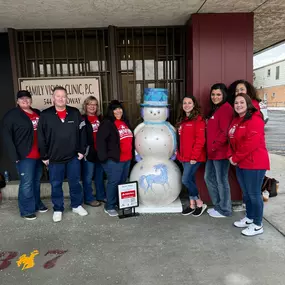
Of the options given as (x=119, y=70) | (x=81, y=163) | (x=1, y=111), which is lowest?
(x=81, y=163)

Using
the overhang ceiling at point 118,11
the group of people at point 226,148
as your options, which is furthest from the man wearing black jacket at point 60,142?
the group of people at point 226,148

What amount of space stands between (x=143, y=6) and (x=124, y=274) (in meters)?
2.93

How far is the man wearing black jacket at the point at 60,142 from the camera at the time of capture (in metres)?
3.21

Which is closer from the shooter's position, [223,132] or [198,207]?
[223,132]

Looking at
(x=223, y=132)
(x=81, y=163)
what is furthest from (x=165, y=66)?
(x=81, y=163)

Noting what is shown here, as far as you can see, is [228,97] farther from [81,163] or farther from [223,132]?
[81,163]

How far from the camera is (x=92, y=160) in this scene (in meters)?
3.65

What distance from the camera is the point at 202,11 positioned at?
3.45m

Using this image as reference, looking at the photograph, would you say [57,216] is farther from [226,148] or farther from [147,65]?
[147,65]

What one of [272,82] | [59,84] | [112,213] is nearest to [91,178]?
[112,213]

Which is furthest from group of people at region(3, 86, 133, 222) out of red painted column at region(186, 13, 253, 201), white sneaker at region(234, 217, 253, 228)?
white sneaker at region(234, 217, 253, 228)

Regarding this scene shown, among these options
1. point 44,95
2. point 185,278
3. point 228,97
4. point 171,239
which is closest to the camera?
point 185,278

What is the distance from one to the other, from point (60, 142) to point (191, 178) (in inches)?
66.4

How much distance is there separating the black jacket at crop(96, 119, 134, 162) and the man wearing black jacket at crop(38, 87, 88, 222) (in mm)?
256
